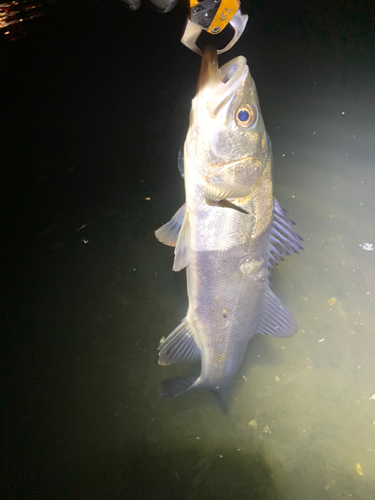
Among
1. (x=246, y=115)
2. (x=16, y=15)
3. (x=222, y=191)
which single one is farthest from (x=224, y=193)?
(x=16, y=15)

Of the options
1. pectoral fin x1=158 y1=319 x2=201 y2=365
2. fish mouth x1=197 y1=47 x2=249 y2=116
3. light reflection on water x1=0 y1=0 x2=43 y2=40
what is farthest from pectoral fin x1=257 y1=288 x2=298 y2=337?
light reflection on water x1=0 y1=0 x2=43 y2=40

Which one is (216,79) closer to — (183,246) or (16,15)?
(183,246)

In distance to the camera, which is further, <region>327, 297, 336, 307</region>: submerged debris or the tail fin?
<region>327, 297, 336, 307</region>: submerged debris

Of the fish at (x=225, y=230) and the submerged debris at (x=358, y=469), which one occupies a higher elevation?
the fish at (x=225, y=230)

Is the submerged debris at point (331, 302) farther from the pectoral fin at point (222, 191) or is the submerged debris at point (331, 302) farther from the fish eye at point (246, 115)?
the fish eye at point (246, 115)

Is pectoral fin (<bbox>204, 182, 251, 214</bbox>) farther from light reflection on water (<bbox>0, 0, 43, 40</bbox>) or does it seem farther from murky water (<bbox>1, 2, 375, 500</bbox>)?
light reflection on water (<bbox>0, 0, 43, 40</bbox>)

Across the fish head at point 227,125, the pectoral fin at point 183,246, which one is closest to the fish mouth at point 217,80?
the fish head at point 227,125

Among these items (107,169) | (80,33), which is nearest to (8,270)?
(107,169)
